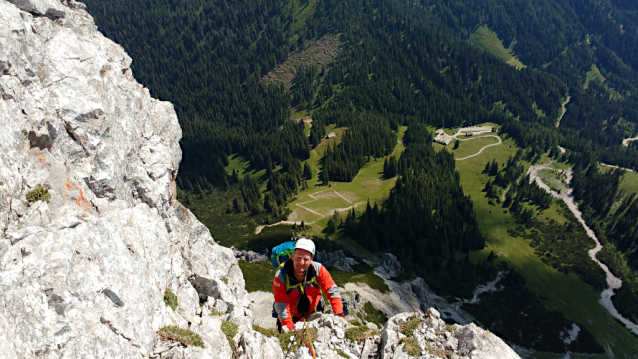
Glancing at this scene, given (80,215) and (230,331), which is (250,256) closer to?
(230,331)

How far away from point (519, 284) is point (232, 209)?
144 m

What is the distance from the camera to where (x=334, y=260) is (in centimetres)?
10938

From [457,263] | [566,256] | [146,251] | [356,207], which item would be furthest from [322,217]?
[146,251]

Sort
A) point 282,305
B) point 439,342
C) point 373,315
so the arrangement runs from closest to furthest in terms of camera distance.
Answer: point 282,305, point 439,342, point 373,315

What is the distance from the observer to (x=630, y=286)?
156000 millimetres

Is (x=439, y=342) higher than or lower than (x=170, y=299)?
lower

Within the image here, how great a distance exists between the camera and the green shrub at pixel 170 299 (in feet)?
68.3

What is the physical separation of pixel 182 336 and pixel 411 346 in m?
12.8

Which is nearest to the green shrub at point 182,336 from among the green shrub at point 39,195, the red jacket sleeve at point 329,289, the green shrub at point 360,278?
the red jacket sleeve at point 329,289

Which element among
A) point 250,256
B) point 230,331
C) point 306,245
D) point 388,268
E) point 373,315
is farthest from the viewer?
point 388,268

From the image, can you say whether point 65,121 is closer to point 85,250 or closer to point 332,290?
point 85,250

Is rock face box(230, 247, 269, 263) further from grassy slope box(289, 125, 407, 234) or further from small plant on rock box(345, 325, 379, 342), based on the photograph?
small plant on rock box(345, 325, 379, 342)

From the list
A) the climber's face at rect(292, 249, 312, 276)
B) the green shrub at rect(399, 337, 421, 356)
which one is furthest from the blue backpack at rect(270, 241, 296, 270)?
the green shrub at rect(399, 337, 421, 356)

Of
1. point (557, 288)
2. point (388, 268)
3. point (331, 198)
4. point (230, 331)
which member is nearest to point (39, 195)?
point (230, 331)
